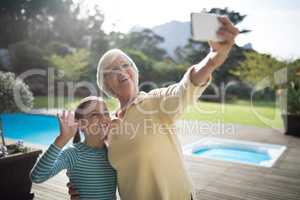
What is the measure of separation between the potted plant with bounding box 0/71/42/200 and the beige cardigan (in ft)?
6.14

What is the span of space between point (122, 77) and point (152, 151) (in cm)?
31

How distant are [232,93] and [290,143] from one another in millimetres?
9740

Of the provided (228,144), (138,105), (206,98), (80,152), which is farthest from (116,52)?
(206,98)

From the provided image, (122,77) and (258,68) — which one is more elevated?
(258,68)

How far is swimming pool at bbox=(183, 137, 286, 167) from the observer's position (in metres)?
5.15

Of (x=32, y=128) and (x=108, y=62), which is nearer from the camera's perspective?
(x=108, y=62)

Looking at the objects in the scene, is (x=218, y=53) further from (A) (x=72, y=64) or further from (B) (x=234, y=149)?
(A) (x=72, y=64)

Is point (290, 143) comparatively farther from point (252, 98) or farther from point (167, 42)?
point (167, 42)

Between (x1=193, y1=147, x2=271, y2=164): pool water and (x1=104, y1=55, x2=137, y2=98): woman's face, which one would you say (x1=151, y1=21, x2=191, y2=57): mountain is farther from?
(x1=104, y1=55, x2=137, y2=98): woman's face

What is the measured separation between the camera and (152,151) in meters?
0.92

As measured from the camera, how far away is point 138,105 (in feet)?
3.13

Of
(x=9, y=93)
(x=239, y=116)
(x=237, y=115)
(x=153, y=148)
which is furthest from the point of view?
(x=237, y=115)

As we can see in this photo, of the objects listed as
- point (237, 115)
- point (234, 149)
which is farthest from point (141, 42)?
point (234, 149)

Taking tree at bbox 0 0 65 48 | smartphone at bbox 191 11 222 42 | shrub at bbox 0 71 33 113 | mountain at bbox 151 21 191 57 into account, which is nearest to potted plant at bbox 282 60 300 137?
shrub at bbox 0 71 33 113
